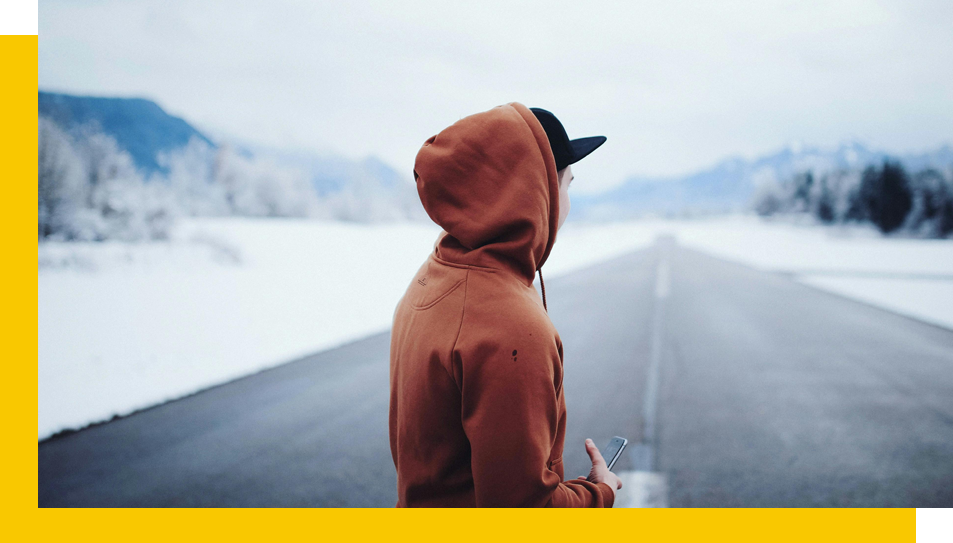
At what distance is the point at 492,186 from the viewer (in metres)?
1.20

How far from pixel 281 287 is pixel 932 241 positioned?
3962cm

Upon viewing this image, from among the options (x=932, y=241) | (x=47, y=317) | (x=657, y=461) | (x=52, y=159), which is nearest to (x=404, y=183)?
(x=932, y=241)

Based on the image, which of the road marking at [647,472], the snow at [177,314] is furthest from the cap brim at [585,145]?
the snow at [177,314]

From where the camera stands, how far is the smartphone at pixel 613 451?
147 cm

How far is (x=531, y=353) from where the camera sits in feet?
3.55

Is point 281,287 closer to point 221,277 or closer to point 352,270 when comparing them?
point 221,277

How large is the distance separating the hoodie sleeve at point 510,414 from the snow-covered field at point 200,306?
15.0 feet

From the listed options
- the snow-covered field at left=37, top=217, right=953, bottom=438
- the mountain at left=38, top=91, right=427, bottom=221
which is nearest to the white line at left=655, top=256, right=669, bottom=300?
the snow-covered field at left=37, top=217, right=953, bottom=438

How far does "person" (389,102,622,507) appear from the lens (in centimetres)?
108

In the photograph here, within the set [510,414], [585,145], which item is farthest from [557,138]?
[510,414]

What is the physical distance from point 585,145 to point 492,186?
0.47 m

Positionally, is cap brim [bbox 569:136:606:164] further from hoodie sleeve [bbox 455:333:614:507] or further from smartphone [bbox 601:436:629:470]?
smartphone [bbox 601:436:629:470]

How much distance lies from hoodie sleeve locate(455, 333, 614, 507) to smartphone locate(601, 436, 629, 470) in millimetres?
363

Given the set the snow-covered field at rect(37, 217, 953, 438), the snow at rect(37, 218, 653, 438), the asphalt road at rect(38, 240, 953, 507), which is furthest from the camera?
the snow-covered field at rect(37, 217, 953, 438)
